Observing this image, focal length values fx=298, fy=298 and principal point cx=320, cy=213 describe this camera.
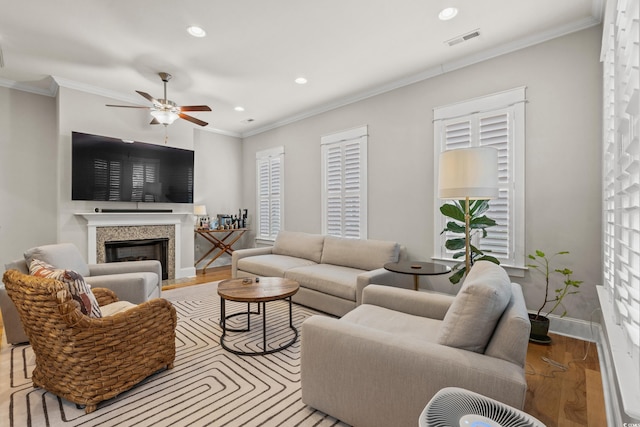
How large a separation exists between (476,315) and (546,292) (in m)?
2.00

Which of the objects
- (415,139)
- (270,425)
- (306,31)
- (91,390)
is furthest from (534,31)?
(91,390)

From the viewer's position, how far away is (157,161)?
4.79 m

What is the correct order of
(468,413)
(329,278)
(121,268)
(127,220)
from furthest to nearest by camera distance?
1. (127,220)
2. (329,278)
3. (121,268)
4. (468,413)

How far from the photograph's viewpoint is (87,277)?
9.11ft

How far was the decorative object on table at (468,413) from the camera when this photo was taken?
0.85 meters

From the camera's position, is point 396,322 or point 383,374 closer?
point 383,374

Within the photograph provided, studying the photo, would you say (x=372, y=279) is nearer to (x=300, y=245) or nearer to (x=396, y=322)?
(x=396, y=322)

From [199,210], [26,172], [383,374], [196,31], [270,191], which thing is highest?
[196,31]

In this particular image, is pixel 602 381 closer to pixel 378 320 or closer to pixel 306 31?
pixel 378 320

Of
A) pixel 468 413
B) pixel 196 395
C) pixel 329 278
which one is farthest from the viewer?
pixel 329 278

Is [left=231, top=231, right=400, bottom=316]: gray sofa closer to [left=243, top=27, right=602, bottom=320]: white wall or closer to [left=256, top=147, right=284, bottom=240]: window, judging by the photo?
→ [left=243, top=27, right=602, bottom=320]: white wall

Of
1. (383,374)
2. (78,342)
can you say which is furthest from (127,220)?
(383,374)

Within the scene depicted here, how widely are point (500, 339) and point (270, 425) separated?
4.14 feet

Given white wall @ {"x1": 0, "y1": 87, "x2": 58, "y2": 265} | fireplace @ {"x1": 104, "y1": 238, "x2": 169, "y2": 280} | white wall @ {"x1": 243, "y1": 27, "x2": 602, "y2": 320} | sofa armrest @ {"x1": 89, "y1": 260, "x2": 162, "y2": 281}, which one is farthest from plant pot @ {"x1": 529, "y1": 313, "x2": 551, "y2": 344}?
white wall @ {"x1": 0, "y1": 87, "x2": 58, "y2": 265}
